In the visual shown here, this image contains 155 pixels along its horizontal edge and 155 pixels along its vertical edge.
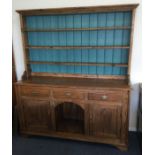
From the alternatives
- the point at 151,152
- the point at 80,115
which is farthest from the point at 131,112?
the point at 151,152

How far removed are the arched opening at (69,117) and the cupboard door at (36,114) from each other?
0.19 m

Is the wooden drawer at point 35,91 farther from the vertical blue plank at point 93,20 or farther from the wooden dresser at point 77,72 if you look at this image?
the vertical blue plank at point 93,20

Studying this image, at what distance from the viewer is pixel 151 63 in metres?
0.65

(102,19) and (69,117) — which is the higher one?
(102,19)

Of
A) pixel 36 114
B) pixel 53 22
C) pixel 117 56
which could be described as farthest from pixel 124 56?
pixel 36 114

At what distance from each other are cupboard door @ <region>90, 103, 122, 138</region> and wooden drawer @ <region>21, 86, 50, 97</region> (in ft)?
2.21

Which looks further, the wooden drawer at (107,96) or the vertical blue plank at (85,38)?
the vertical blue plank at (85,38)

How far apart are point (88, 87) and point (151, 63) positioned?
1.49 metres

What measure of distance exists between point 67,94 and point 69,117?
0.70 meters

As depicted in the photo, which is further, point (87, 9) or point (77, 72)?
point (77, 72)

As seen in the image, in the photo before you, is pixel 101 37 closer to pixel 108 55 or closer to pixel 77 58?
pixel 108 55

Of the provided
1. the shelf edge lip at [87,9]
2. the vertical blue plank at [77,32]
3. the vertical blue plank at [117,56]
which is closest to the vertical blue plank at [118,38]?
the vertical blue plank at [117,56]

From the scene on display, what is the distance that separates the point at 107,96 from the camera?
2.08m

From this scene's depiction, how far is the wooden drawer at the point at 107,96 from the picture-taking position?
2053 mm
